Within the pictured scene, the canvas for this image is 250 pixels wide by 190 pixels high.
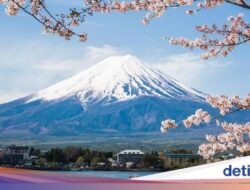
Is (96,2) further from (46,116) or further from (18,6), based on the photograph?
(46,116)

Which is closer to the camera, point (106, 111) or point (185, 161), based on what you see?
point (185, 161)

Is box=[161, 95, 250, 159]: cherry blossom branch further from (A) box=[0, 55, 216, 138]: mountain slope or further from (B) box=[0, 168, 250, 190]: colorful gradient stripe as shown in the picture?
(A) box=[0, 55, 216, 138]: mountain slope

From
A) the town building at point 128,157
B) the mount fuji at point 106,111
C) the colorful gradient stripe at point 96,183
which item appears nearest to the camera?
the colorful gradient stripe at point 96,183

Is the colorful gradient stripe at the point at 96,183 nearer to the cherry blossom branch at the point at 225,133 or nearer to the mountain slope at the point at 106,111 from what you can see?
the cherry blossom branch at the point at 225,133

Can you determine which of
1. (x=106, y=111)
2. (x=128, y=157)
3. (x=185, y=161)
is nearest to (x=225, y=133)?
(x=185, y=161)

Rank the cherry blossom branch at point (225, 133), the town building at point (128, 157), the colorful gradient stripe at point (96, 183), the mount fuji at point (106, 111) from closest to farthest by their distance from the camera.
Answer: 1. the colorful gradient stripe at point (96, 183)
2. the cherry blossom branch at point (225, 133)
3. the town building at point (128, 157)
4. the mount fuji at point (106, 111)

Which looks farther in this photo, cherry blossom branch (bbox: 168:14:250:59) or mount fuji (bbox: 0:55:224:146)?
mount fuji (bbox: 0:55:224:146)

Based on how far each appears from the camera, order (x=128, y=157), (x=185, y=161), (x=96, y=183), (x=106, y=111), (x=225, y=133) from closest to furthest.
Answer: (x=96, y=183), (x=225, y=133), (x=185, y=161), (x=128, y=157), (x=106, y=111)

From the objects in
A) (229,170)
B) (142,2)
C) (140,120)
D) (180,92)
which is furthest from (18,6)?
(140,120)

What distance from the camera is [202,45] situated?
456 centimetres

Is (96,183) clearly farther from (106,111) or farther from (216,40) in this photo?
(106,111)

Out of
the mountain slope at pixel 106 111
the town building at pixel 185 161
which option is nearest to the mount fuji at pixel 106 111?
the mountain slope at pixel 106 111

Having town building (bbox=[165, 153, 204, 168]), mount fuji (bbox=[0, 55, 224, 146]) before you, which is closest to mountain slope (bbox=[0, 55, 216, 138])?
mount fuji (bbox=[0, 55, 224, 146])

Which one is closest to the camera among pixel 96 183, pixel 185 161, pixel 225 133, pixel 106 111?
pixel 96 183
